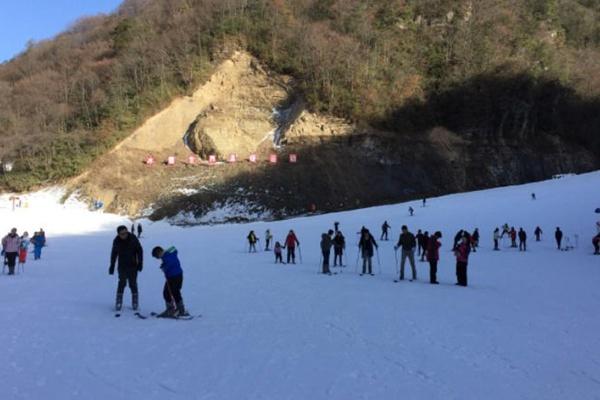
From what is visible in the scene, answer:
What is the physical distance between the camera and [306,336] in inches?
264

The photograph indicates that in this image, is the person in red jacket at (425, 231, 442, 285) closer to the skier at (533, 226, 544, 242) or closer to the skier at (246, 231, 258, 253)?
the skier at (246, 231, 258, 253)

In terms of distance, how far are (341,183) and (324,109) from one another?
9.08m

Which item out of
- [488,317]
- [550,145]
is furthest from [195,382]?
[550,145]

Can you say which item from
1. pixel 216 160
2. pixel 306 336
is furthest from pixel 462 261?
pixel 216 160

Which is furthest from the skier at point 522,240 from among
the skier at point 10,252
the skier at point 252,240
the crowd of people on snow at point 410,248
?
the skier at point 10,252

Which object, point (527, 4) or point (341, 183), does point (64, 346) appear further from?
point (527, 4)

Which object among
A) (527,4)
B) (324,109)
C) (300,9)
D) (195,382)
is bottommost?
(195,382)

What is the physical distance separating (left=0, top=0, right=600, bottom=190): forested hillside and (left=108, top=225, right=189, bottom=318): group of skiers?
36.8 meters

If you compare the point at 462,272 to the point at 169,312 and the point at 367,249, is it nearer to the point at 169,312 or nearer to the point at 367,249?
the point at 367,249

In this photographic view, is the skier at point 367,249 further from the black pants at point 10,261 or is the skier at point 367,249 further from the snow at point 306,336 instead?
the black pants at point 10,261

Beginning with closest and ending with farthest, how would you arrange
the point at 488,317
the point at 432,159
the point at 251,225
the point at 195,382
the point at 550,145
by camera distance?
the point at 195,382, the point at 488,317, the point at 251,225, the point at 432,159, the point at 550,145

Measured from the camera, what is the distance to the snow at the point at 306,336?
4832mm

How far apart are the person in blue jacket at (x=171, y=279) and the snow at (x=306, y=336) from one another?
0.47 m

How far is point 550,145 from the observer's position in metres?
50.2
